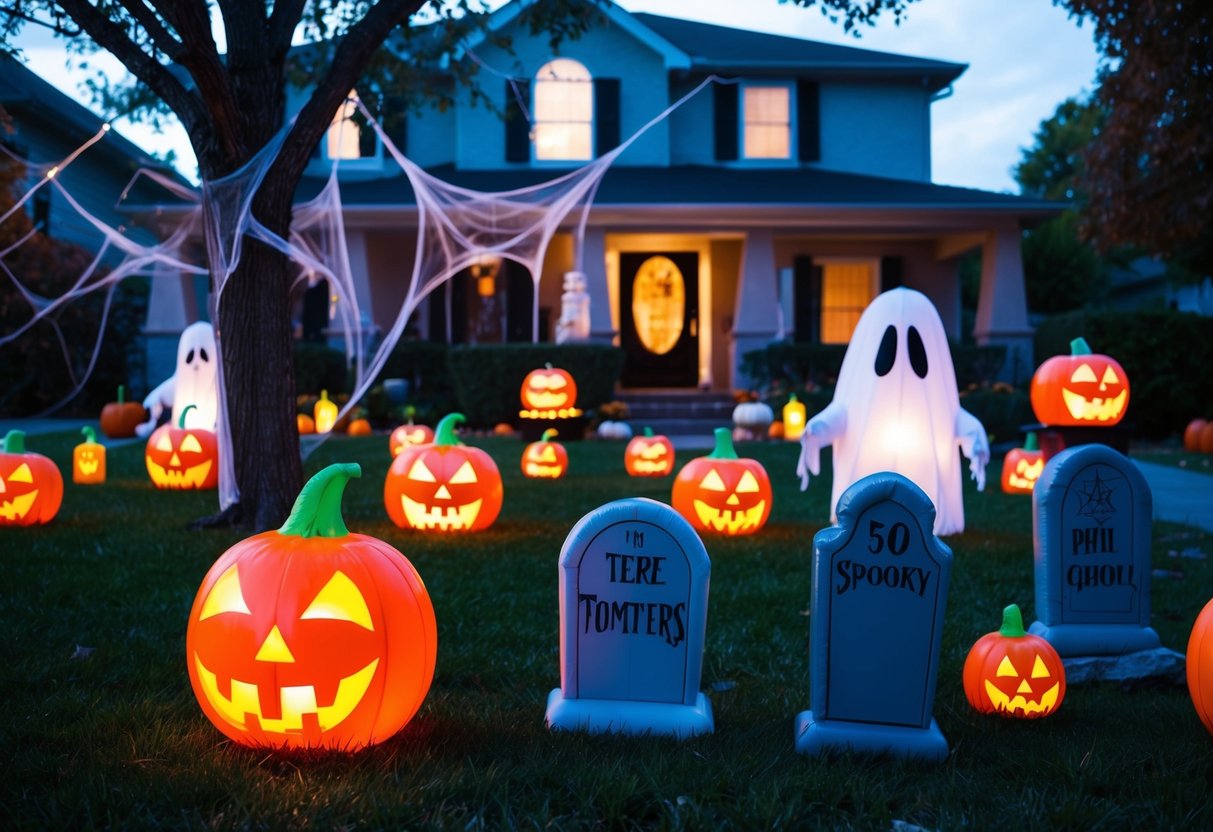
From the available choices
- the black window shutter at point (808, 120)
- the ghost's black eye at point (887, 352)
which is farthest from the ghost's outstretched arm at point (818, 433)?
the black window shutter at point (808, 120)

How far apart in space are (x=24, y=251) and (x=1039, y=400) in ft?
55.9

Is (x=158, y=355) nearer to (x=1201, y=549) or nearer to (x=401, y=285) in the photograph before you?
(x=401, y=285)

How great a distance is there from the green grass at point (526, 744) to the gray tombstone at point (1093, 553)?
0.71 feet

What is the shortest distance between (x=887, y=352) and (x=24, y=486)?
5628mm

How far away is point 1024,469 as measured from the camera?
9.97 m

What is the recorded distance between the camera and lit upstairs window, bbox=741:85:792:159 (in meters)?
21.6

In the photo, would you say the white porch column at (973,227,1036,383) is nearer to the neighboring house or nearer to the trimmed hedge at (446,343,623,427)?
the neighboring house

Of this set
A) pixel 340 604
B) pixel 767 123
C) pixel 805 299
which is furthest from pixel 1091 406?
pixel 767 123

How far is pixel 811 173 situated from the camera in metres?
21.4

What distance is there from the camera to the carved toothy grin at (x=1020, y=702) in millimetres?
3623

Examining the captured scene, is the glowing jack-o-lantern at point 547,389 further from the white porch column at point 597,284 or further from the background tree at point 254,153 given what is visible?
the background tree at point 254,153

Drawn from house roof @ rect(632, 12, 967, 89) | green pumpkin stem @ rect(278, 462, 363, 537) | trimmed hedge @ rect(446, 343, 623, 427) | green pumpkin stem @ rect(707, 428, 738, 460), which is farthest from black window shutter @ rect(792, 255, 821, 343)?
green pumpkin stem @ rect(278, 462, 363, 537)

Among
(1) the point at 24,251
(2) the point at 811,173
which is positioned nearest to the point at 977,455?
(2) the point at 811,173

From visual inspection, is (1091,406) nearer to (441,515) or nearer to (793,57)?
(441,515)
